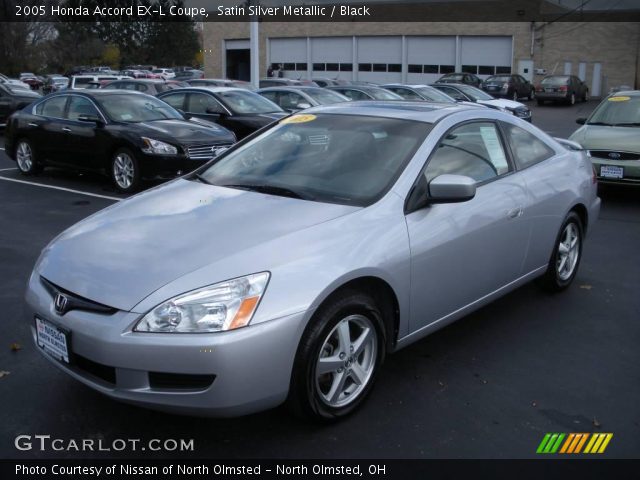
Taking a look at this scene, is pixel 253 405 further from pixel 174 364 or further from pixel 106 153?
pixel 106 153

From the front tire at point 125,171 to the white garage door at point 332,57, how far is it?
40.7 meters

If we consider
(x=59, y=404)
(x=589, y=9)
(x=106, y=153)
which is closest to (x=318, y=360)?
(x=59, y=404)

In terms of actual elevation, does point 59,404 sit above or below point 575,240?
below

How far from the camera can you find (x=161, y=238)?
133 inches

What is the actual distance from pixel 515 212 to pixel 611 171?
523 cm

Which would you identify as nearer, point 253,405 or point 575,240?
point 253,405

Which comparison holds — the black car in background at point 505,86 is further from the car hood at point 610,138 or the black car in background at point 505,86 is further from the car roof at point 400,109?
the car roof at point 400,109

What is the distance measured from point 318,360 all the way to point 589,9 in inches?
1766

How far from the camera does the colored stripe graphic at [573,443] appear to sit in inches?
127

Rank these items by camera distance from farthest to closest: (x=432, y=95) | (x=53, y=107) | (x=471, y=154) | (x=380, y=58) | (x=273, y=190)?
(x=380, y=58)
(x=432, y=95)
(x=53, y=107)
(x=471, y=154)
(x=273, y=190)

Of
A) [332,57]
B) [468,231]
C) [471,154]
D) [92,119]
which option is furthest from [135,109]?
[332,57]

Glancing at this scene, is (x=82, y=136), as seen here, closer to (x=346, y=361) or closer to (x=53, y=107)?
(x=53, y=107)

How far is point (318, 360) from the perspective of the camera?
3.17 m

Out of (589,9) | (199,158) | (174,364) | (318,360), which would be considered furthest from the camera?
(589,9)
